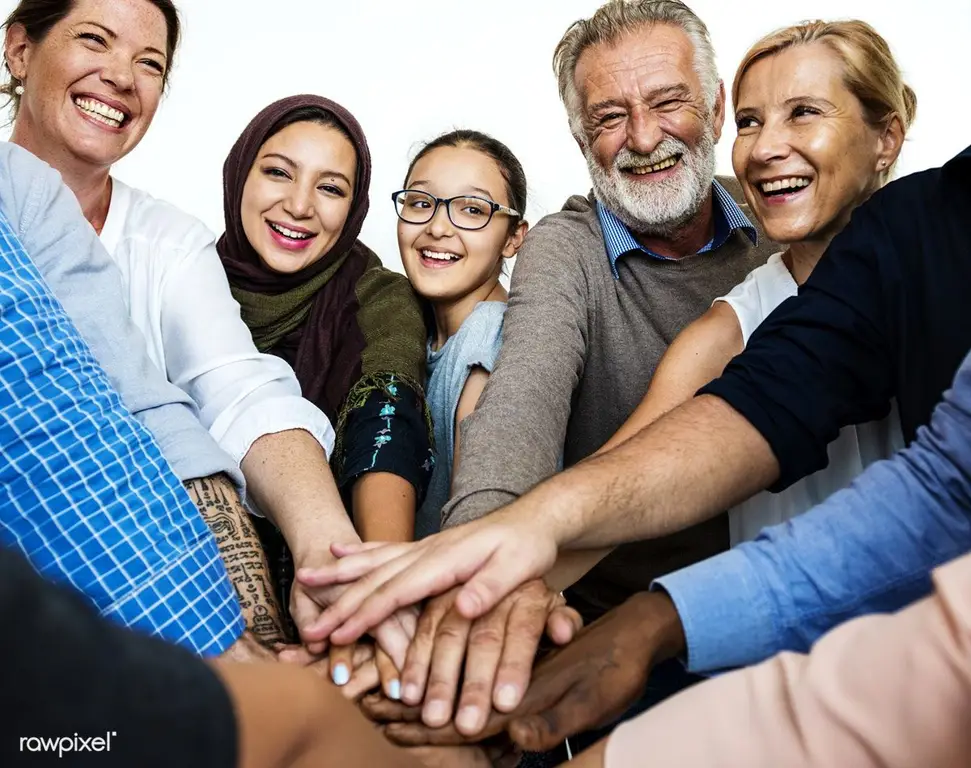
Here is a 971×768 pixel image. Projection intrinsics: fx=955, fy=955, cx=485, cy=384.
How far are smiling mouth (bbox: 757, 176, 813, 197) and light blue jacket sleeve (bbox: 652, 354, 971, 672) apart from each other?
2.75 ft

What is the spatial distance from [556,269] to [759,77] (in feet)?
1.78

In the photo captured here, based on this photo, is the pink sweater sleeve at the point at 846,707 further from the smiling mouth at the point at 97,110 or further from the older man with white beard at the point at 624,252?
the smiling mouth at the point at 97,110

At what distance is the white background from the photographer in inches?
147

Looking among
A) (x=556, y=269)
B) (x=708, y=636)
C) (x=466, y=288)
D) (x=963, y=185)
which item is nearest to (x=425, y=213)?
(x=466, y=288)

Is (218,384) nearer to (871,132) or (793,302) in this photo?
(793,302)

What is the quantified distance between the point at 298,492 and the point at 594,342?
831 mm

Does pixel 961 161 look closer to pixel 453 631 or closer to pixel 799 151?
pixel 799 151

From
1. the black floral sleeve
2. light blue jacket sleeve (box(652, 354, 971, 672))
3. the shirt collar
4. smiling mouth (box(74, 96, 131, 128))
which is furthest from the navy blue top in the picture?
smiling mouth (box(74, 96, 131, 128))

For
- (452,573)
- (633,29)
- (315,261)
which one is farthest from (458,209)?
(452,573)

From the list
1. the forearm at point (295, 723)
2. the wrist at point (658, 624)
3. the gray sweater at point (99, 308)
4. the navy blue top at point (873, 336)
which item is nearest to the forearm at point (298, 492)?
the gray sweater at point (99, 308)

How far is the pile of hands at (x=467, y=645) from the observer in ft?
3.34

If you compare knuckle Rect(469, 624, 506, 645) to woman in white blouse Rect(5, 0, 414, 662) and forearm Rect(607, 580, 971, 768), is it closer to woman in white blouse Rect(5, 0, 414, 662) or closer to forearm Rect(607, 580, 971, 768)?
woman in white blouse Rect(5, 0, 414, 662)

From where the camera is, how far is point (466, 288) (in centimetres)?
227

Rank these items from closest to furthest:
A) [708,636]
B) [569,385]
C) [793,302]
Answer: [708,636] < [793,302] < [569,385]
